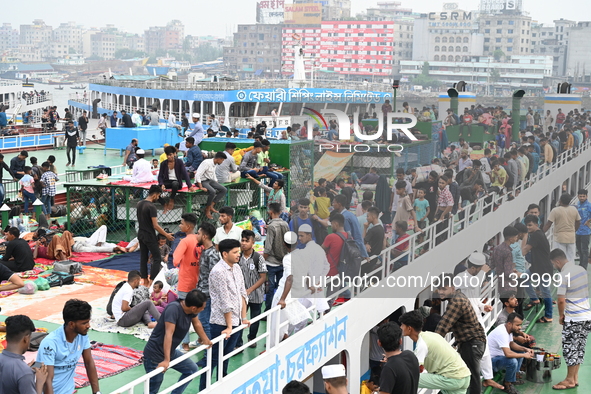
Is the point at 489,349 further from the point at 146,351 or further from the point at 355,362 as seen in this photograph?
the point at 146,351

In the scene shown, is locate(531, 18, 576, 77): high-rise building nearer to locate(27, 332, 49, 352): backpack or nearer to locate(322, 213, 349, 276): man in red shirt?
locate(322, 213, 349, 276): man in red shirt

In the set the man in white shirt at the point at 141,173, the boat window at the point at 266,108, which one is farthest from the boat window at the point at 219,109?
the man in white shirt at the point at 141,173

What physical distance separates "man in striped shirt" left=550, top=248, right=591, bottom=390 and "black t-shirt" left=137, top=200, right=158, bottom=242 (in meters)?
4.35

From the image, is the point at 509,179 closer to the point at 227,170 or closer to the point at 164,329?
the point at 227,170

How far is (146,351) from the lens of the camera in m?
5.05

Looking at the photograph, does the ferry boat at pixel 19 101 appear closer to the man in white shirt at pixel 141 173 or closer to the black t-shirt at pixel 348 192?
the man in white shirt at pixel 141 173

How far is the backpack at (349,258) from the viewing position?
679 centimetres

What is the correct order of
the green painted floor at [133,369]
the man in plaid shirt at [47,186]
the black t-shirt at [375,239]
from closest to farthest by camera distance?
1. the green painted floor at [133,369]
2. the black t-shirt at [375,239]
3. the man in plaid shirt at [47,186]

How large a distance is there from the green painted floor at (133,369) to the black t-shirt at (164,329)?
A: 3.35 ft

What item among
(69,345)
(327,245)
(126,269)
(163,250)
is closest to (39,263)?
(126,269)

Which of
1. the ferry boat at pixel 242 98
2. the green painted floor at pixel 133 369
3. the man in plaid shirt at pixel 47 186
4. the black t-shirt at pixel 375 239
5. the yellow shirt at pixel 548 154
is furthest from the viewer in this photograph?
the ferry boat at pixel 242 98

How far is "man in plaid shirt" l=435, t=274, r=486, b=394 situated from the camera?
6105 mm

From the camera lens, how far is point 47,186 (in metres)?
12.3

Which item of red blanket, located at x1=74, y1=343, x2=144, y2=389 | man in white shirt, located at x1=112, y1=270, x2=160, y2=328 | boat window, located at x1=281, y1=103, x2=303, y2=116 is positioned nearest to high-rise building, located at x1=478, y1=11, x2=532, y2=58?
man in white shirt, located at x1=112, y1=270, x2=160, y2=328
